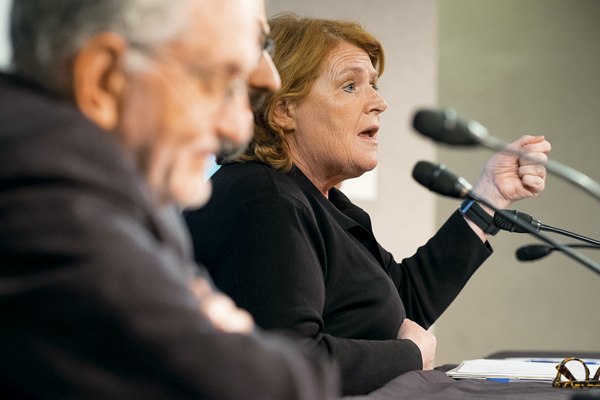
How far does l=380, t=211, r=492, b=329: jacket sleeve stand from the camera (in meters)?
1.60

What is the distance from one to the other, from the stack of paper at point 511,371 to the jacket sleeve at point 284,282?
0.39 ft

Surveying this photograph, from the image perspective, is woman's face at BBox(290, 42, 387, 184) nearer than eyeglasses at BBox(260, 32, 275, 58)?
No

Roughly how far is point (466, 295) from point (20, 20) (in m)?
3.20

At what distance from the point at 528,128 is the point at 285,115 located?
2464 millimetres

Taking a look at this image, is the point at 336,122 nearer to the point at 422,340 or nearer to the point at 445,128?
the point at 422,340

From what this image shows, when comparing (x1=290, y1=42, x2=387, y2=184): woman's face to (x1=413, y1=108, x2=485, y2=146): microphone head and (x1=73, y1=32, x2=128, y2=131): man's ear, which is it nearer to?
(x1=413, y1=108, x2=485, y2=146): microphone head

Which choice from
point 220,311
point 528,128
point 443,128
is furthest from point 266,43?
point 528,128

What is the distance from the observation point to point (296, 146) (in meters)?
1.41

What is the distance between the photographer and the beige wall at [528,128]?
10.8 ft

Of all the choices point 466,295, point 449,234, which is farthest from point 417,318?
point 466,295

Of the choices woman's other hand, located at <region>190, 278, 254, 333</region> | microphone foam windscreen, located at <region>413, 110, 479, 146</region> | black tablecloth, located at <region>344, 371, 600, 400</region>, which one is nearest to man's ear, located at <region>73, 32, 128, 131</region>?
woman's other hand, located at <region>190, 278, 254, 333</region>

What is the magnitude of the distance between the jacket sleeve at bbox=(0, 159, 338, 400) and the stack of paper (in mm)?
819

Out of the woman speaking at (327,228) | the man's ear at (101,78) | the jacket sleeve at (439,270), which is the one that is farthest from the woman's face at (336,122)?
the man's ear at (101,78)

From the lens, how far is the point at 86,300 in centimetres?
34
